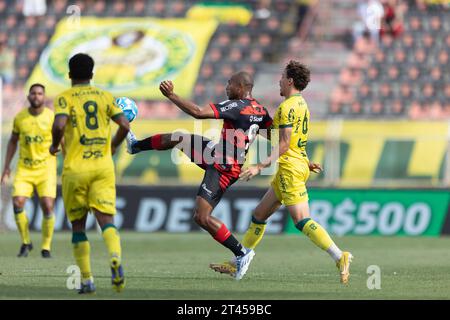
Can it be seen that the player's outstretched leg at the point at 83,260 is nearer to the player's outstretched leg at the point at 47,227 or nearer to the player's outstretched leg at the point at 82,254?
the player's outstretched leg at the point at 82,254

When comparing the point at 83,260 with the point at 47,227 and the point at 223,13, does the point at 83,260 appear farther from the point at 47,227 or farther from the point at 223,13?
the point at 223,13

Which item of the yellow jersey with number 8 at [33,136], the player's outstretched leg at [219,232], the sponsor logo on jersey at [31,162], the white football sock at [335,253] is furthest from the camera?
the sponsor logo on jersey at [31,162]

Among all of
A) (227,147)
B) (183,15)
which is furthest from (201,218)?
→ (183,15)


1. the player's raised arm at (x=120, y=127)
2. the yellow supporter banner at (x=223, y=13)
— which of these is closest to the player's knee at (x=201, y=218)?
the player's raised arm at (x=120, y=127)

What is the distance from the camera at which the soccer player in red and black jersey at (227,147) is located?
12.3 meters

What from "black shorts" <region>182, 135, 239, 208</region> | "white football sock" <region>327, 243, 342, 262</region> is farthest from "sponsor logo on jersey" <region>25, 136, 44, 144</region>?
"white football sock" <region>327, 243, 342, 262</region>

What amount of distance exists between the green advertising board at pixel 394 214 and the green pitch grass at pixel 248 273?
1.08 m

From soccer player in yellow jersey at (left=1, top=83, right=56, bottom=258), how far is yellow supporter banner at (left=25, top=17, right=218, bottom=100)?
42.1 ft

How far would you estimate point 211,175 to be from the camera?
12.5m

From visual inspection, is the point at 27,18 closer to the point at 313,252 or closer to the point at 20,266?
the point at 313,252

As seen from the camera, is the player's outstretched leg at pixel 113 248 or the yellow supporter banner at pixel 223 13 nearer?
the player's outstretched leg at pixel 113 248

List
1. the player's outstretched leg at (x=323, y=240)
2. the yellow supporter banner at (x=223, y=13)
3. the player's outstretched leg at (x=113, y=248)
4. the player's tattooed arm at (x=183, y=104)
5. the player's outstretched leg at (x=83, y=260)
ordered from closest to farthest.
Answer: the player's outstretched leg at (x=113, y=248) → the player's outstretched leg at (x=83, y=260) → the player's tattooed arm at (x=183, y=104) → the player's outstretched leg at (x=323, y=240) → the yellow supporter banner at (x=223, y=13)

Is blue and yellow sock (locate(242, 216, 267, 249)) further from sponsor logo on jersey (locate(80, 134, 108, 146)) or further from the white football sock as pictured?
sponsor logo on jersey (locate(80, 134, 108, 146))

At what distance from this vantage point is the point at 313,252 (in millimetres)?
17625
